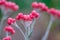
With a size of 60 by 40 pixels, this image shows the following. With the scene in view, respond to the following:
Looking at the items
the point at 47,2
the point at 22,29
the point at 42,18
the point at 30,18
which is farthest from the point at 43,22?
the point at 30,18

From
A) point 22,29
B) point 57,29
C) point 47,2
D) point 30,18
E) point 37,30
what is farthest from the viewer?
point 57,29

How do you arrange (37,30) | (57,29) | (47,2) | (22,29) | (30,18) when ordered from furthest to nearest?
(57,29)
(47,2)
(37,30)
(22,29)
(30,18)

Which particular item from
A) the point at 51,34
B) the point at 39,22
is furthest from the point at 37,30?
the point at 51,34

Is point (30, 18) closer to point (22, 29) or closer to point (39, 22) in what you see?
point (22, 29)

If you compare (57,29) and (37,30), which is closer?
(37,30)

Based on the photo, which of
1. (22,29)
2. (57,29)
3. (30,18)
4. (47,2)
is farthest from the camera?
(57,29)

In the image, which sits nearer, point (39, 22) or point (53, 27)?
point (39, 22)

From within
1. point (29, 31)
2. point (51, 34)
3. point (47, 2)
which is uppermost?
point (47, 2)

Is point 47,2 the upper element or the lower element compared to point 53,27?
upper

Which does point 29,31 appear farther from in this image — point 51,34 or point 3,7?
point 51,34
